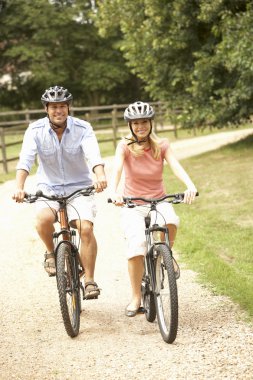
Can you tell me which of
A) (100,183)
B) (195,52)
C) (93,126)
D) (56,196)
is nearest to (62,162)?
(56,196)

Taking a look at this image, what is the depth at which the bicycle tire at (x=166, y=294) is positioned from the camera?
5.04m

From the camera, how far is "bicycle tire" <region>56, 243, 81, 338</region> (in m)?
5.25

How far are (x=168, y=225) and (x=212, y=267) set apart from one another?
219cm

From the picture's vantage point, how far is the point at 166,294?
5266mm

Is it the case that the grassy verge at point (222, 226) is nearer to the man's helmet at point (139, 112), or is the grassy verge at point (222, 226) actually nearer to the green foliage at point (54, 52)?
the man's helmet at point (139, 112)

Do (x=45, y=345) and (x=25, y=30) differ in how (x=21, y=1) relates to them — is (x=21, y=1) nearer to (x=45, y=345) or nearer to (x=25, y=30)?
(x=25, y=30)

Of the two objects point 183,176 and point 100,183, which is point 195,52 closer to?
point 183,176

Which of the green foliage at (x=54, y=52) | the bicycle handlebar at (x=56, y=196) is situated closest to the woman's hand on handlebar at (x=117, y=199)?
the bicycle handlebar at (x=56, y=196)

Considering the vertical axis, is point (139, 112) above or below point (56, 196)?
above

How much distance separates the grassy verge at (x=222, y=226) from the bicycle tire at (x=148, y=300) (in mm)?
798

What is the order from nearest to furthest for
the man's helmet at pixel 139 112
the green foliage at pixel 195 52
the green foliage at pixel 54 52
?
1. the man's helmet at pixel 139 112
2. the green foliage at pixel 195 52
3. the green foliage at pixel 54 52

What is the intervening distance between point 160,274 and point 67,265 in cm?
71

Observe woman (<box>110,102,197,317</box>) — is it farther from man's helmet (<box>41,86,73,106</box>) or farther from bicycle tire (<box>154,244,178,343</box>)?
man's helmet (<box>41,86,73,106</box>)

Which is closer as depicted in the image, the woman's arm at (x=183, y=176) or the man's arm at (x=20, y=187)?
the woman's arm at (x=183, y=176)
